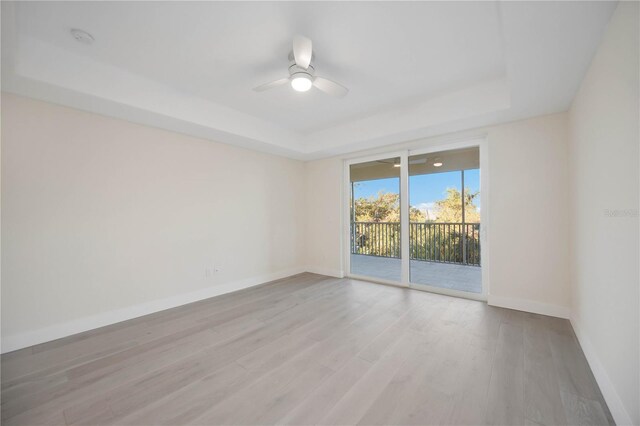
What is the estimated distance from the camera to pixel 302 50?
6.40ft

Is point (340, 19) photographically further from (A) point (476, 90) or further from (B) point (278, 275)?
(B) point (278, 275)

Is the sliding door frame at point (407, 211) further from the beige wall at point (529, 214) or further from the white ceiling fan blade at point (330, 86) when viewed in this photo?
the white ceiling fan blade at point (330, 86)

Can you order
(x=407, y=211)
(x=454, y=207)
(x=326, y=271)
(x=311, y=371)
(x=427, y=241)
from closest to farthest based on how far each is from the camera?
(x=311, y=371) < (x=407, y=211) < (x=454, y=207) < (x=326, y=271) < (x=427, y=241)

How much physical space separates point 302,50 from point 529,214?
10.0 ft

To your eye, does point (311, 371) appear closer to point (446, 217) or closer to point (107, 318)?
point (107, 318)

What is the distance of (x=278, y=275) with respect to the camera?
4.61m

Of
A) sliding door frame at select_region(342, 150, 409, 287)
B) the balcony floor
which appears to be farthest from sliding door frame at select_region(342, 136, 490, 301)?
the balcony floor

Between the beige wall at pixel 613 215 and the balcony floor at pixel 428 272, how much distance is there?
1837mm

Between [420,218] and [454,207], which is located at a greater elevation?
[454,207]

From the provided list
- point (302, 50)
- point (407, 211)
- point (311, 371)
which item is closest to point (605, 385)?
point (311, 371)

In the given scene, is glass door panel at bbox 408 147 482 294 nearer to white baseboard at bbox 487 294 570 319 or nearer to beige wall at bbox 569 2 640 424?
white baseboard at bbox 487 294 570 319

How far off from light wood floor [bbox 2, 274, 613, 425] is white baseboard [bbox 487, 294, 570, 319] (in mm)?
140

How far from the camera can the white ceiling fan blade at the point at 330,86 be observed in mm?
2299

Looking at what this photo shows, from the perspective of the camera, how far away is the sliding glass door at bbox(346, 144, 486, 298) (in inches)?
154
